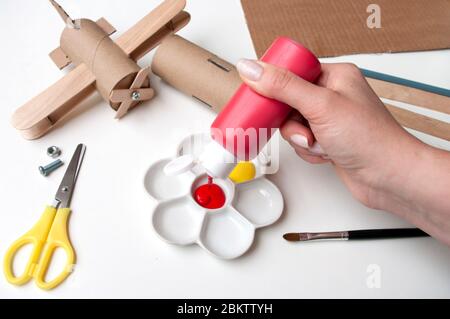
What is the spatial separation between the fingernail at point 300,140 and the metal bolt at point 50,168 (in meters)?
0.38

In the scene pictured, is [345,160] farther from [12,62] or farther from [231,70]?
[12,62]

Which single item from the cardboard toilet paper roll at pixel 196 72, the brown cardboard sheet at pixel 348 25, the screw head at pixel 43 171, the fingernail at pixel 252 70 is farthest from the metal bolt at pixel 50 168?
the brown cardboard sheet at pixel 348 25

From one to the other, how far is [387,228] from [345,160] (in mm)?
148

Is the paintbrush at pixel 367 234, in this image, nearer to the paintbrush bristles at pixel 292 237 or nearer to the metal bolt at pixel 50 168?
the paintbrush bristles at pixel 292 237

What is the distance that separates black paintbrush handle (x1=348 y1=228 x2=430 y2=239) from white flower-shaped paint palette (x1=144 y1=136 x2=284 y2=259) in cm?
12

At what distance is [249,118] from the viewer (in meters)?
0.51

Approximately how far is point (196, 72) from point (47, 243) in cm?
37

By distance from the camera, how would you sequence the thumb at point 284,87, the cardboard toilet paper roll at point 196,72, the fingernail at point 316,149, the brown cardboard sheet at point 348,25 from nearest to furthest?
the thumb at point 284,87 < the fingernail at point 316,149 < the cardboard toilet paper roll at point 196,72 < the brown cardboard sheet at point 348,25

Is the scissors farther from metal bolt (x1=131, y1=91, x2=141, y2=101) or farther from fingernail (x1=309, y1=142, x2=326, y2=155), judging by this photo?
fingernail (x1=309, y1=142, x2=326, y2=155)

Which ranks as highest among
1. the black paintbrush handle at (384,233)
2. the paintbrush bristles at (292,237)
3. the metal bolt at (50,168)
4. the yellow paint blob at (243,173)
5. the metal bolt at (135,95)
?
the metal bolt at (135,95)

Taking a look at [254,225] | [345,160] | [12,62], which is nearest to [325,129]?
[345,160]

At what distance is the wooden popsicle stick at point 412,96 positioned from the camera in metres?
0.76

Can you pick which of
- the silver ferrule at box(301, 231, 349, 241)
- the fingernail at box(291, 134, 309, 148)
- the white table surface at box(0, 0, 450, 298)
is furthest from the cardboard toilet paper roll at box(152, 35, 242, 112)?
the silver ferrule at box(301, 231, 349, 241)

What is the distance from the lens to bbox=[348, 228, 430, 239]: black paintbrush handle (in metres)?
0.60
